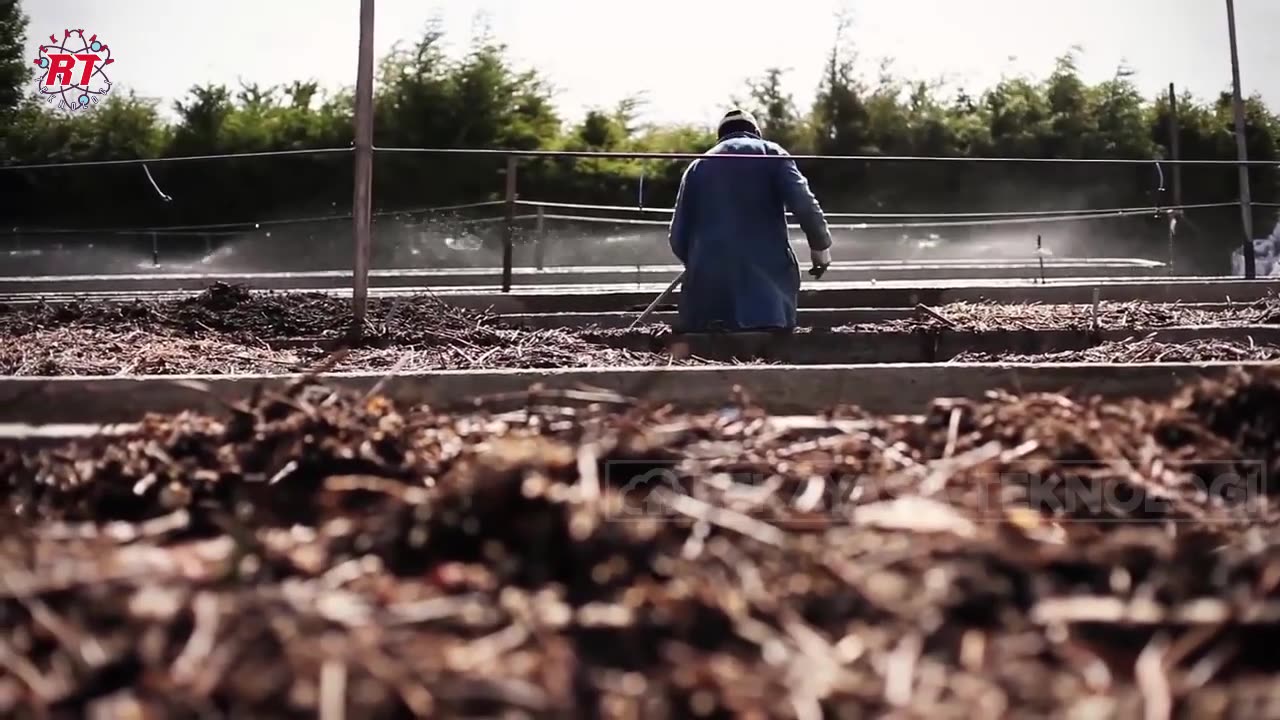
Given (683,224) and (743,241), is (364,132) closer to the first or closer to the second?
(683,224)

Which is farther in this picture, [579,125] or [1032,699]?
[579,125]

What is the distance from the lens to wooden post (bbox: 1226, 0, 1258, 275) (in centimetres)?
1114

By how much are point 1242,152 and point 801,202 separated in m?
11.6

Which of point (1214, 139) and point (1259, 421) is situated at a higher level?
point (1214, 139)

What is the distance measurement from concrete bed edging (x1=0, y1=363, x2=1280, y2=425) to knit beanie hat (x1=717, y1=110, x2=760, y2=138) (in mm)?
3484

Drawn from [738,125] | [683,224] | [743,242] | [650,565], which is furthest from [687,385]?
[738,125]

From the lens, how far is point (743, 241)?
6.36 metres

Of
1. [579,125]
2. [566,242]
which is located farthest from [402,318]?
[579,125]

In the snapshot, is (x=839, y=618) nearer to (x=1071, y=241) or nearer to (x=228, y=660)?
(x=228, y=660)

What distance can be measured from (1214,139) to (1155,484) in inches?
1172

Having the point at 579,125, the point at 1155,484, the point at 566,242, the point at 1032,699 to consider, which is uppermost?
the point at 579,125

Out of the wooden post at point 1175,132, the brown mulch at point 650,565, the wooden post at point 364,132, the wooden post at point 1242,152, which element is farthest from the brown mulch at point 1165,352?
the wooden post at point 1175,132

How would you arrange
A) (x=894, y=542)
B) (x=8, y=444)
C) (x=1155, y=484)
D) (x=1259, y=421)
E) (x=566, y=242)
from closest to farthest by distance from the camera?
(x=894, y=542) < (x=1155, y=484) < (x=1259, y=421) < (x=8, y=444) < (x=566, y=242)

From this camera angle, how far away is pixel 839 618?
158cm
